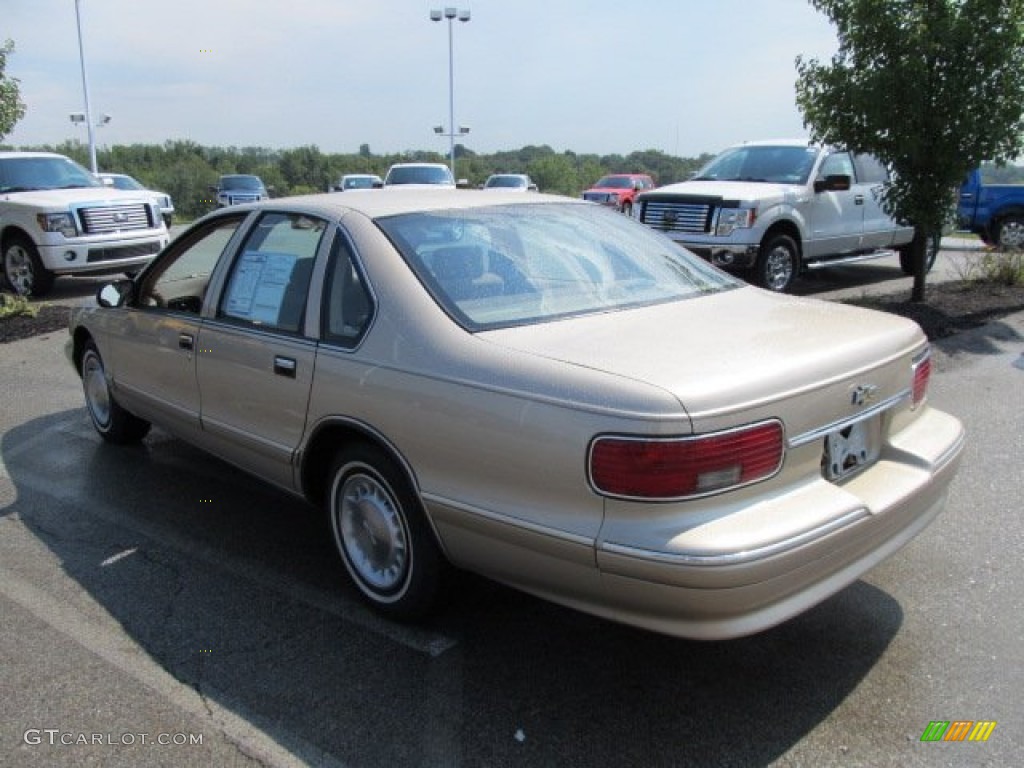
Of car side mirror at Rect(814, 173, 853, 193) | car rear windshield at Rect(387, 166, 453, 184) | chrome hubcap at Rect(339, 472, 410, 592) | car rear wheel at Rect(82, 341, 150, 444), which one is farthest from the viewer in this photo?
car rear windshield at Rect(387, 166, 453, 184)

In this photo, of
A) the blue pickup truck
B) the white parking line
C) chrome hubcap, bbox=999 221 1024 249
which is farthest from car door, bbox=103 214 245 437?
chrome hubcap, bbox=999 221 1024 249

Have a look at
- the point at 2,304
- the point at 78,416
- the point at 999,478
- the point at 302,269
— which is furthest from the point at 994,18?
the point at 2,304

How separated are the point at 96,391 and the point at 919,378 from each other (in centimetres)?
490

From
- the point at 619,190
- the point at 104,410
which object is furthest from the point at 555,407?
the point at 619,190

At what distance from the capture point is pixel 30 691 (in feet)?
10.1

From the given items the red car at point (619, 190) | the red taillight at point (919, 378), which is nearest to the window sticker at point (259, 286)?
the red taillight at point (919, 378)

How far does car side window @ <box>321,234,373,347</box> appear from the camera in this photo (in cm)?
345

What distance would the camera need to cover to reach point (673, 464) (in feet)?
8.26

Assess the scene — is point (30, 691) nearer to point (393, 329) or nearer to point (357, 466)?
point (357, 466)

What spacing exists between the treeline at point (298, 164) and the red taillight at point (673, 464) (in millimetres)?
57895

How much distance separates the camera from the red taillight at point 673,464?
2.52 m

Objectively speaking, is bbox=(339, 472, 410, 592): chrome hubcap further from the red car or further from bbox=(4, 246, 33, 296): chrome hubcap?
the red car

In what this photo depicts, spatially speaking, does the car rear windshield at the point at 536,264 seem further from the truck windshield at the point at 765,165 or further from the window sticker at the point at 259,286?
the truck windshield at the point at 765,165

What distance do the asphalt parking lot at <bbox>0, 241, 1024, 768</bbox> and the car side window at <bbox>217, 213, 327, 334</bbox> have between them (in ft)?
3.64
